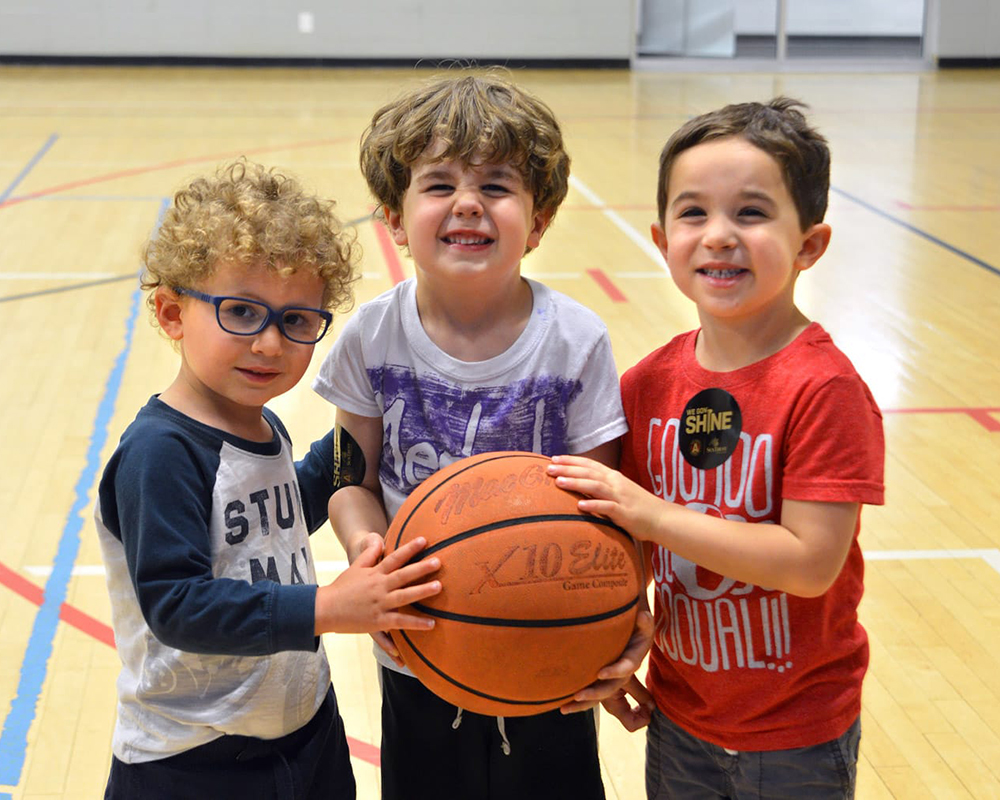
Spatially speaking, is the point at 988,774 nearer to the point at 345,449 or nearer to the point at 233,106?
the point at 345,449

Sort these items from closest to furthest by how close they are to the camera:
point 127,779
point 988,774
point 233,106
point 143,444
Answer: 1. point 143,444
2. point 127,779
3. point 988,774
4. point 233,106

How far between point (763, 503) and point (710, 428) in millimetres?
128

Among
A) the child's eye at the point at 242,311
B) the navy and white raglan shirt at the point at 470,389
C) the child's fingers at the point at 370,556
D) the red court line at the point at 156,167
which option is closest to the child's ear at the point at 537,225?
the navy and white raglan shirt at the point at 470,389

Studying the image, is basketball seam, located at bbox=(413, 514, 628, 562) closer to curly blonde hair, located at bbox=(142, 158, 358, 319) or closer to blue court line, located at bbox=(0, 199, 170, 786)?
curly blonde hair, located at bbox=(142, 158, 358, 319)

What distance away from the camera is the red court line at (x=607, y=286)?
6.16 metres

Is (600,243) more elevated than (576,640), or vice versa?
(576,640)

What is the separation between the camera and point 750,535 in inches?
60.8

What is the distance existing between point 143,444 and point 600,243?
6040mm

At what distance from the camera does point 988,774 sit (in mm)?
2574

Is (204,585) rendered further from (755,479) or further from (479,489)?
(755,479)

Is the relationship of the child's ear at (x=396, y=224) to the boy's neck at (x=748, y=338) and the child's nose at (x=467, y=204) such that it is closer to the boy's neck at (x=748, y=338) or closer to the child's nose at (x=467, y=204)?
the child's nose at (x=467, y=204)

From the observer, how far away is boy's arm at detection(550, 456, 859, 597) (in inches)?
60.5

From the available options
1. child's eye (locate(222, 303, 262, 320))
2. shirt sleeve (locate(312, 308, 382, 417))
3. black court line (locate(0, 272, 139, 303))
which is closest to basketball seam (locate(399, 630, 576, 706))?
shirt sleeve (locate(312, 308, 382, 417))

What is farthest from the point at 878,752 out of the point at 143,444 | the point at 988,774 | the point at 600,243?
the point at 600,243
